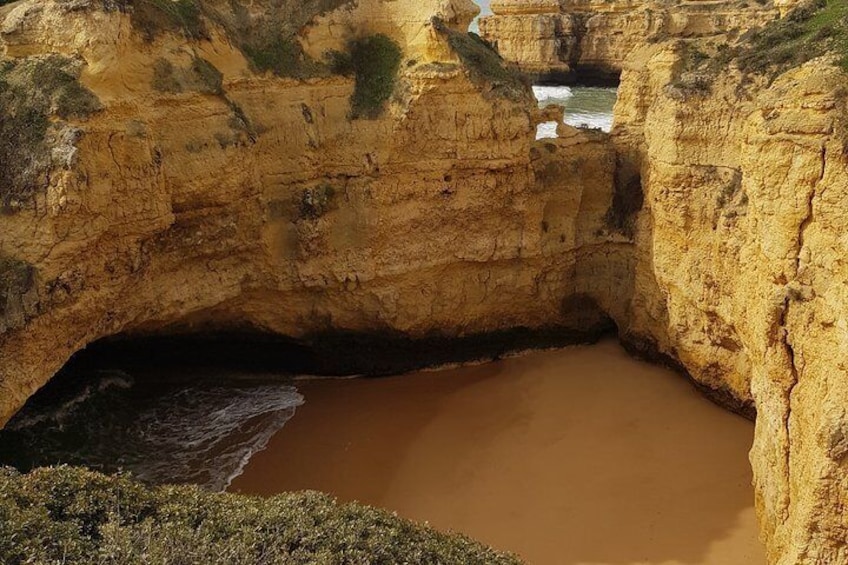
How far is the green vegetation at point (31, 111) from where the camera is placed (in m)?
10.9

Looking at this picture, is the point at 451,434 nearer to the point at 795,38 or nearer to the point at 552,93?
the point at 795,38

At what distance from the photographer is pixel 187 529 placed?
272 inches

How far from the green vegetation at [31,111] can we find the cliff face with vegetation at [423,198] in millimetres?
40

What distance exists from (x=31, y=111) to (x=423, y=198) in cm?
733

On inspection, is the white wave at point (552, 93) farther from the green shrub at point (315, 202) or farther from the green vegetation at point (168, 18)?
the green vegetation at point (168, 18)

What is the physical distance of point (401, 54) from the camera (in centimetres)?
1516

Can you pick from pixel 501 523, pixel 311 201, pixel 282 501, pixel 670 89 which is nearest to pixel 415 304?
pixel 311 201

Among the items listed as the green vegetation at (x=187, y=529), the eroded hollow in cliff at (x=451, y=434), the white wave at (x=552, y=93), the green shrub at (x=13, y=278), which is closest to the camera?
the green vegetation at (x=187, y=529)

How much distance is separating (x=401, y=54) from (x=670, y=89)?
18.2 feet

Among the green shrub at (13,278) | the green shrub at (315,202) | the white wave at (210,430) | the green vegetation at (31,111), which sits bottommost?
the white wave at (210,430)

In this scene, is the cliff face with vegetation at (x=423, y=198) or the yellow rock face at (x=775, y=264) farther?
the cliff face with vegetation at (x=423, y=198)

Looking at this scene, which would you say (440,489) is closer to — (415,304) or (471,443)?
(471,443)

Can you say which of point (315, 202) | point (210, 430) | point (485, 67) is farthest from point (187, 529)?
point (485, 67)

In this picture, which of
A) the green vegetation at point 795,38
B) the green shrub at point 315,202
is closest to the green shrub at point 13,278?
the green shrub at point 315,202
